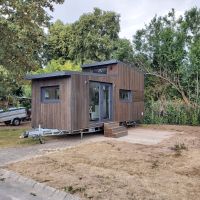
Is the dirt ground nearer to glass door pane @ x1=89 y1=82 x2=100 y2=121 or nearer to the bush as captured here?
glass door pane @ x1=89 y1=82 x2=100 y2=121

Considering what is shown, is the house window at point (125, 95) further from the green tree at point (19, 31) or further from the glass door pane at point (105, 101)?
the green tree at point (19, 31)

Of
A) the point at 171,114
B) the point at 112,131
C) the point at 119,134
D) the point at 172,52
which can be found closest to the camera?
the point at 112,131

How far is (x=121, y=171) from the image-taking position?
6.94 meters

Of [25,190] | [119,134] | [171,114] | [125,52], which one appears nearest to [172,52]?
[125,52]

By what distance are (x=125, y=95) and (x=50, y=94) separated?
16.7ft

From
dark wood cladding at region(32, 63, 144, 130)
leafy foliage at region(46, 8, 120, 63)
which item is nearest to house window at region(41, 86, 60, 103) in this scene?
dark wood cladding at region(32, 63, 144, 130)

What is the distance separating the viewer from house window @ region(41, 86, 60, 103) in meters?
12.4

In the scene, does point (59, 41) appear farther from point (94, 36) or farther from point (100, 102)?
point (100, 102)

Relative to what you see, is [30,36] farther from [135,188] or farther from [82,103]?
[135,188]

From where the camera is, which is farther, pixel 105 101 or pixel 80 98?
pixel 105 101

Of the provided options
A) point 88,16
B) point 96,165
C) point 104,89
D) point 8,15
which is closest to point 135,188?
point 96,165

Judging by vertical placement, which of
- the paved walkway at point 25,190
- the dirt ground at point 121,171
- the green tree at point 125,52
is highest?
the green tree at point 125,52

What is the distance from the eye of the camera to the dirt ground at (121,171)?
216 inches

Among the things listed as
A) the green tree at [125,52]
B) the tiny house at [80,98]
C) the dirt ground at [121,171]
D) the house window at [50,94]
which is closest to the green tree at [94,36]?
the green tree at [125,52]
